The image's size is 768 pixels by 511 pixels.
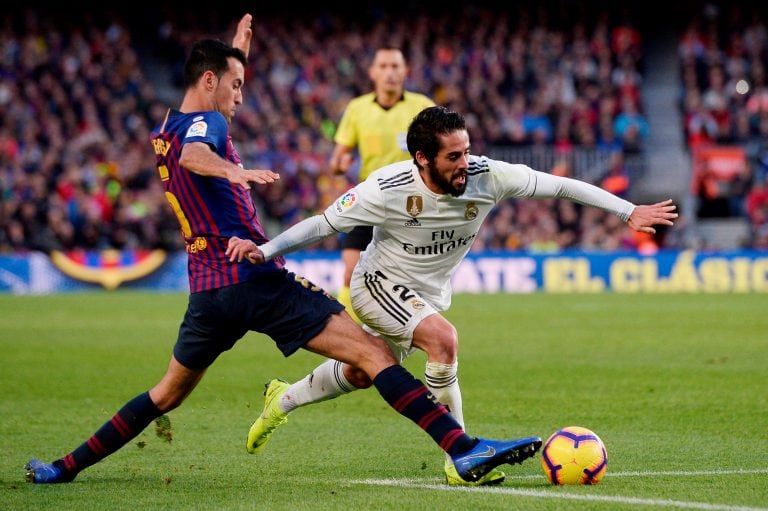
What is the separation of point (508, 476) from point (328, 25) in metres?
26.8

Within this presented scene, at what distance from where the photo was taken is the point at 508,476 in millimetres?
6277

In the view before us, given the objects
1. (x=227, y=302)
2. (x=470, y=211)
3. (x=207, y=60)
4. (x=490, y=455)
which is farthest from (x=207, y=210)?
(x=490, y=455)

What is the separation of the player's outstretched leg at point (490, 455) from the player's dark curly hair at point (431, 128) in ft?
4.76

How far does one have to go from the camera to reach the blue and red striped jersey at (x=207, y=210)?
19.5 feet

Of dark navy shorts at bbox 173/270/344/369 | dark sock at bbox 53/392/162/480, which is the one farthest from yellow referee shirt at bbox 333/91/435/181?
dark sock at bbox 53/392/162/480

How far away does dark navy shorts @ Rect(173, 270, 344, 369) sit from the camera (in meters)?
5.91

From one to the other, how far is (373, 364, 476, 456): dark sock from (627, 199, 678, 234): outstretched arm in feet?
4.50

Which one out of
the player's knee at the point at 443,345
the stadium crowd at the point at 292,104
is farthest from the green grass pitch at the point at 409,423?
the stadium crowd at the point at 292,104

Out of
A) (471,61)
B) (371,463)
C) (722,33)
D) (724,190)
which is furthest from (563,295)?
(371,463)

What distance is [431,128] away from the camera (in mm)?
6055

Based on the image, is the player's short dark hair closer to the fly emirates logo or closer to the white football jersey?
the white football jersey

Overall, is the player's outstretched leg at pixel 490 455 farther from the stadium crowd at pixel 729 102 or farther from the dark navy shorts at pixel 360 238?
the stadium crowd at pixel 729 102

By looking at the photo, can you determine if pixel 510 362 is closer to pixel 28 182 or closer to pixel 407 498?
pixel 407 498

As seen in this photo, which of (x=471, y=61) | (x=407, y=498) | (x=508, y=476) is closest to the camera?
(x=407, y=498)
